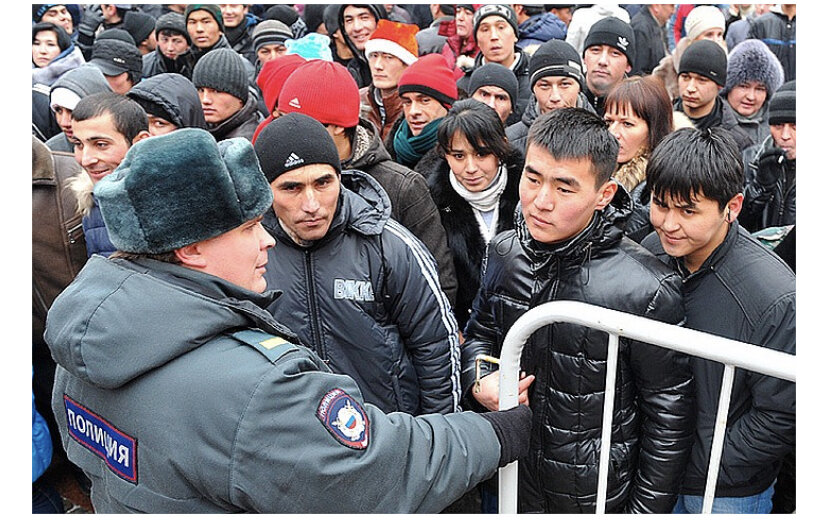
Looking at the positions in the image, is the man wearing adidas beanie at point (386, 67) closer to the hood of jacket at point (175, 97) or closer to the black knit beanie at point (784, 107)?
the hood of jacket at point (175, 97)

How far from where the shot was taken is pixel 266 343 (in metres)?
1.47

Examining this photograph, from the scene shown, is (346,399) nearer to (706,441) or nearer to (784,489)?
(706,441)

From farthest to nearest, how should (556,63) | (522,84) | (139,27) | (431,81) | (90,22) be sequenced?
(90,22), (139,27), (522,84), (556,63), (431,81)

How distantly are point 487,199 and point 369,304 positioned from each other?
1046 mm

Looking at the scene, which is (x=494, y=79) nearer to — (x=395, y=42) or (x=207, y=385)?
(x=395, y=42)

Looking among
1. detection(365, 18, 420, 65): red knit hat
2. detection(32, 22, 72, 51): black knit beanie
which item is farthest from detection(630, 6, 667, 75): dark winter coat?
detection(32, 22, 72, 51): black knit beanie

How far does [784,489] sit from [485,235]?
149 cm

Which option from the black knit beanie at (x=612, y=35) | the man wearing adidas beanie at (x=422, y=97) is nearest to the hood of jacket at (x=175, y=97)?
the man wearing adidas beanie at (x=422, y=97)

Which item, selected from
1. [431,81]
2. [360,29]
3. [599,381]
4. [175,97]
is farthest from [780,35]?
[599,381]

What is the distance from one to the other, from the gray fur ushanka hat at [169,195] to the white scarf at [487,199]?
1.84m

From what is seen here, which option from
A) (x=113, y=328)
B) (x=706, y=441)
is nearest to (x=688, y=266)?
(x=706, y=441)

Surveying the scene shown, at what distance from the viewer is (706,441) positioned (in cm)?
210

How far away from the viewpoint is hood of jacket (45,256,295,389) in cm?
141

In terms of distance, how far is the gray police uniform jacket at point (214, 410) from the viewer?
55.0 inches
